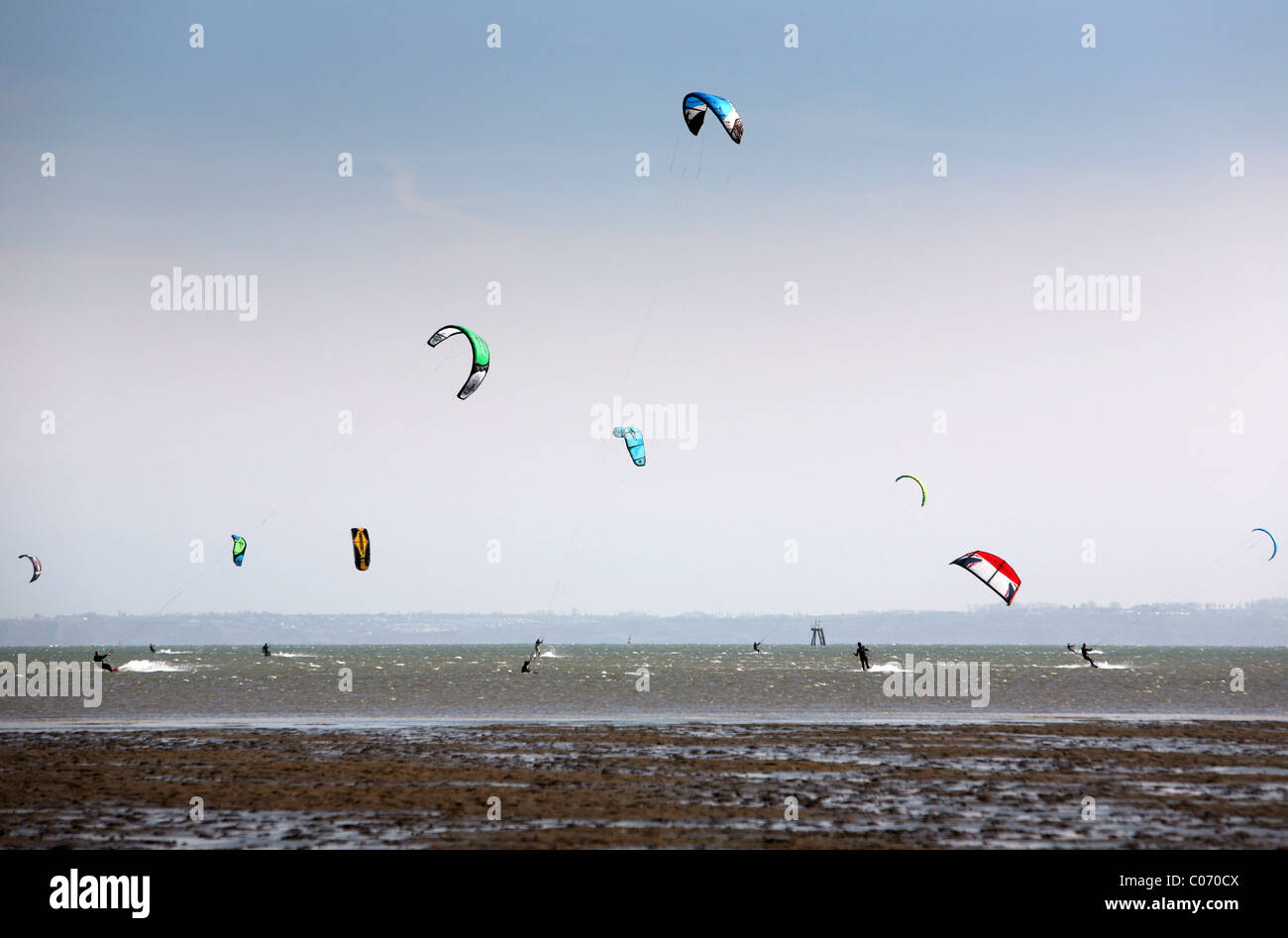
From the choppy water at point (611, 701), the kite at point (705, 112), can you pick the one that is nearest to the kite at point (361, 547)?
the choppy water at point (611, 701)

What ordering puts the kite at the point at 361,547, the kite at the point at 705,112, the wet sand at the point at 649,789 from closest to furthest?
the wet sand at the point at 649,789 < the kite at the point at 705,112 < the kite at the point at 361,547

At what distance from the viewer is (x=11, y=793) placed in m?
17.4

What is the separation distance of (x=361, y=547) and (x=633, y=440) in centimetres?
894

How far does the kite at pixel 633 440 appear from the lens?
34.1 metres

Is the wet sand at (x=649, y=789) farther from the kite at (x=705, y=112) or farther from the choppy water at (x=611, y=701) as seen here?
the kite at (x=705, y=112)

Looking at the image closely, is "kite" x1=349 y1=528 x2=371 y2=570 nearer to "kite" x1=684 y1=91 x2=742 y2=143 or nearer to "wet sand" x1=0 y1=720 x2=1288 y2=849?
"wet sand" x1=0 y1=720 x2=1288 y2=849

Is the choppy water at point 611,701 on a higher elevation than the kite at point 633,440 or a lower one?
lower

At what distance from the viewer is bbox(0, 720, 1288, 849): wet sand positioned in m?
14.1

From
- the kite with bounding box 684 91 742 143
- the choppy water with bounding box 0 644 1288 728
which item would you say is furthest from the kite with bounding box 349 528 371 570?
the kite with bounding box 684 91 742 143

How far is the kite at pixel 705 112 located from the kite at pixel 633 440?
11.1 metres
